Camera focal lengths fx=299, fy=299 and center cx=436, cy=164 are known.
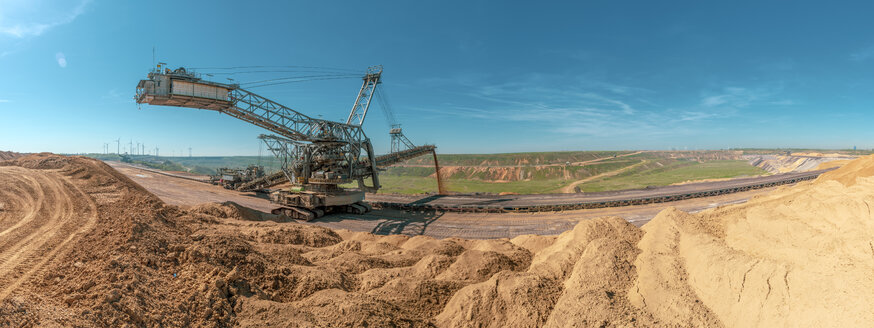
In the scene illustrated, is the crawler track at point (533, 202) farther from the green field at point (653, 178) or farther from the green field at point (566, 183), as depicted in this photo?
the green field at point (653, 178)

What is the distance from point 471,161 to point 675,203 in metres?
88.3

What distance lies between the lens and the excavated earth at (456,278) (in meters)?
4.60

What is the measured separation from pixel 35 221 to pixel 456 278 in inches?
478

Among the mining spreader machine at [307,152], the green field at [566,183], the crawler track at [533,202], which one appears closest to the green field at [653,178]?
the green field at [566,183]

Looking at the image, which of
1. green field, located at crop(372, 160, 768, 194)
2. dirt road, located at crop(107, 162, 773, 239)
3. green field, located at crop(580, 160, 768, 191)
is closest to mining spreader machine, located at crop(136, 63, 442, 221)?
dirt road, located at crop(107, 162, 773, 239)

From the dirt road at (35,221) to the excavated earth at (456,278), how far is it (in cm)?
6

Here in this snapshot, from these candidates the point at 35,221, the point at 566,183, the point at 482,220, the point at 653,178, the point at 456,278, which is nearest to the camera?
the point at 456,278

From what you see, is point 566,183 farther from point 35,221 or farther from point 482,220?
point 35,221

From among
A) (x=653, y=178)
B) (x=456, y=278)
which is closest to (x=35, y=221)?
(x=456, y=278)

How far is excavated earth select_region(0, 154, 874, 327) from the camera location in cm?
460

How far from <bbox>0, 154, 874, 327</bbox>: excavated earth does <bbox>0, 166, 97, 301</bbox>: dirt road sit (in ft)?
0.18

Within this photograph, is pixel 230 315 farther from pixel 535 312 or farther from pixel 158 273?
pixel 535 312

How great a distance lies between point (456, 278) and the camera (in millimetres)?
7730

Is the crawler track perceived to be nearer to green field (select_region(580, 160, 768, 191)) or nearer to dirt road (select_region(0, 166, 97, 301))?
dirt road (select_region(0, 166, 97, 301))
